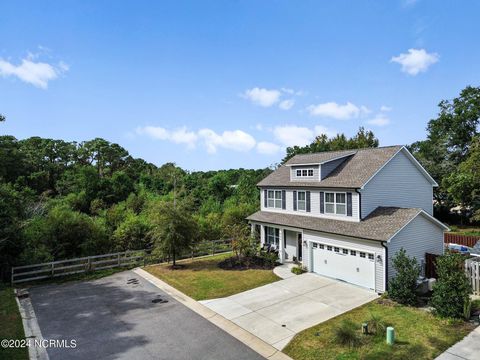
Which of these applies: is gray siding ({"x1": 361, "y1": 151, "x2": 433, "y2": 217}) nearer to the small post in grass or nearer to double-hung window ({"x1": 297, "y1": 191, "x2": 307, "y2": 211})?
double-hung window ({"x1": 297, "y1": 191, "x2": 307, "y2": 211})

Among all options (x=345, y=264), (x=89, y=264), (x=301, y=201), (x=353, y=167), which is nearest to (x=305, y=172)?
(x=301, y=201)

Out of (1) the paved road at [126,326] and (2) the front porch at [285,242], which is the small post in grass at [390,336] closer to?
(1) the paved road at [126,326]

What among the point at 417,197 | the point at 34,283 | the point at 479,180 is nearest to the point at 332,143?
the point at 479,180

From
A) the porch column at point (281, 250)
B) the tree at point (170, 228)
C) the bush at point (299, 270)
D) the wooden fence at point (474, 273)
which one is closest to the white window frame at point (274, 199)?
the porch column at point (281, 250)

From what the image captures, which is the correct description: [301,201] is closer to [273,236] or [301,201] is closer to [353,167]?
[273,236]

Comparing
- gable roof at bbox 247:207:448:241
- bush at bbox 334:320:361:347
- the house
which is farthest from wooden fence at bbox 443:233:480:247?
bush at bbox 334:320:361:347

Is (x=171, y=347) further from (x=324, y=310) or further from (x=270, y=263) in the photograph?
→ (x=270, y=263)

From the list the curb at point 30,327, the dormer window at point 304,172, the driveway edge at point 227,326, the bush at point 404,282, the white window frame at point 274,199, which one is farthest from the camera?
the white window frame at point 274,199
